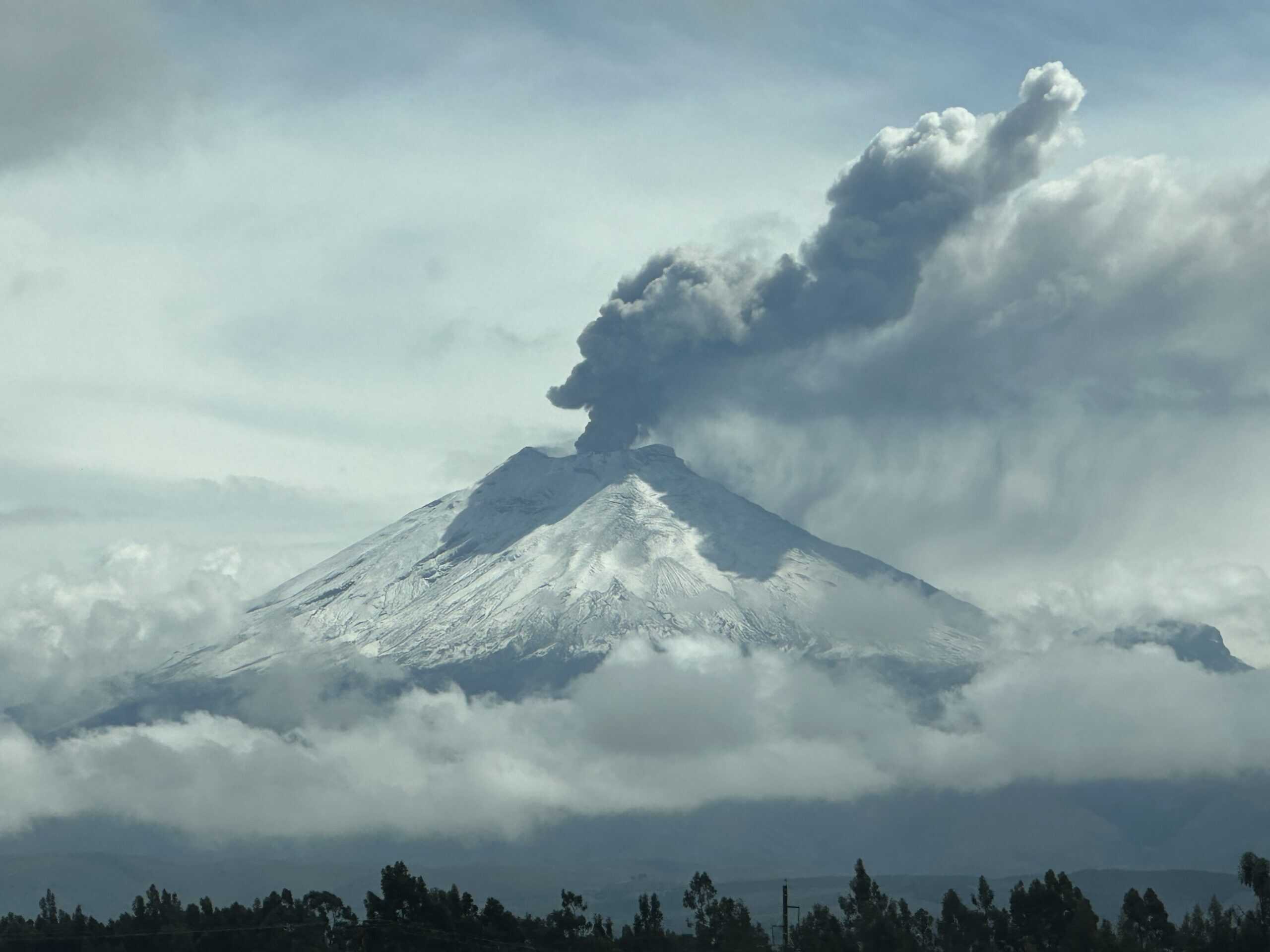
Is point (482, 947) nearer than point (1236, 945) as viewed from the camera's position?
No

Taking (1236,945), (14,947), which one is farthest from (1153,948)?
(14,947)

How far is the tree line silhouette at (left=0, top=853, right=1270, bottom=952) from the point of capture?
103 metres

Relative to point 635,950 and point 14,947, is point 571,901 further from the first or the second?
point 14,947

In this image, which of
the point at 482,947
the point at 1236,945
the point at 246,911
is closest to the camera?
the point at 1236,945

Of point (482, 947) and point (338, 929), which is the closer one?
point (338, 929)

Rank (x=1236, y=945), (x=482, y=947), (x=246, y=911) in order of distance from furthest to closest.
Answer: (x=246, y=911)
(x=482, y=947)
(x=1236, y=945)

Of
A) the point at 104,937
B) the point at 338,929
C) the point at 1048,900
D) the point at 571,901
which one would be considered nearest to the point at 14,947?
the point at 104,937

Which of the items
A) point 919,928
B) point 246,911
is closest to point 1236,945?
point 919,928

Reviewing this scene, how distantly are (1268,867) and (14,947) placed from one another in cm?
7886

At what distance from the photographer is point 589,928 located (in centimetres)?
12275

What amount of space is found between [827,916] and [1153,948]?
2584 cm

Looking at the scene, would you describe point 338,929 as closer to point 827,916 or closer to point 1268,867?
point 827,916

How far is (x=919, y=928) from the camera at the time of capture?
124 metres

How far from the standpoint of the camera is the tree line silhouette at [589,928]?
103 metres
